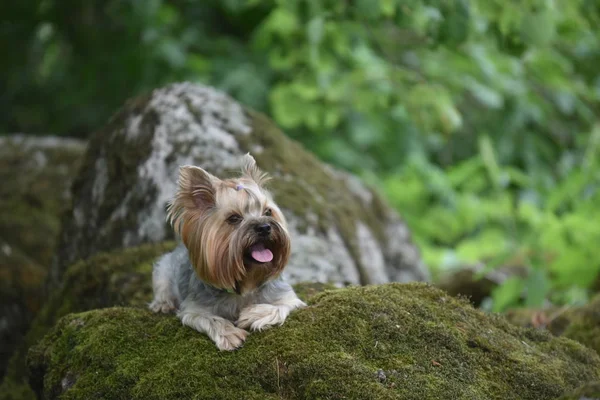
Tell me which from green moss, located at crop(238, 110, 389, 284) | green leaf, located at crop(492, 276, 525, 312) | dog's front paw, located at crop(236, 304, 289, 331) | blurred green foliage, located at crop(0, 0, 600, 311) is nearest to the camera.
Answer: dog's front paw, located at crop(236, 304, 289, 331)

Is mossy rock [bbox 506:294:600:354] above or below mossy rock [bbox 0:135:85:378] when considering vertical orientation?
above

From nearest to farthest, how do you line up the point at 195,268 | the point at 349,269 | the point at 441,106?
the point at 195,268 → the point at 349,269 → the point at 441,106

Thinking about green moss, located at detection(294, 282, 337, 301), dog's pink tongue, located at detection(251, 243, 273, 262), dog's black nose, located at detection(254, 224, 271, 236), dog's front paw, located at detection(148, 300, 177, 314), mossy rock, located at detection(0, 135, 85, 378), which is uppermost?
dog's black nose, located at detection(254, 224, 271, 236)

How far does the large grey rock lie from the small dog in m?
1.94

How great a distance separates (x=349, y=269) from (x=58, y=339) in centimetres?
294

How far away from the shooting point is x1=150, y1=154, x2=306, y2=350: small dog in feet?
15.1

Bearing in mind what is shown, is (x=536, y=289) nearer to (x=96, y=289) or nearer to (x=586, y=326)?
(x=586, y=326)

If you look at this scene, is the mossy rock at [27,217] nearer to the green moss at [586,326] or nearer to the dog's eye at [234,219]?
the dog's eye at [234,219]

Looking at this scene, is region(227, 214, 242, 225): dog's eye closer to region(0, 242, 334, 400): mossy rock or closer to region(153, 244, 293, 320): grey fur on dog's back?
region(153, 244, 293, 320): grey fur on dog's back

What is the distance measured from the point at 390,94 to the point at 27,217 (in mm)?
4982

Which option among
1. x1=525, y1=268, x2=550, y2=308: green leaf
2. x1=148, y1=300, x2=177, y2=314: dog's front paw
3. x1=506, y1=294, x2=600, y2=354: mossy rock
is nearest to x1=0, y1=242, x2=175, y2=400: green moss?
x1=148, y1=300, x2=177, y2=314: dog's front paw

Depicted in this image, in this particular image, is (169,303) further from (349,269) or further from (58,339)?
(349,269)

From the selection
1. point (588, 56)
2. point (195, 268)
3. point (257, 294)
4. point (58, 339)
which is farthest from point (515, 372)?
point (588, 56)

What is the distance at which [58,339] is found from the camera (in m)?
5.10
